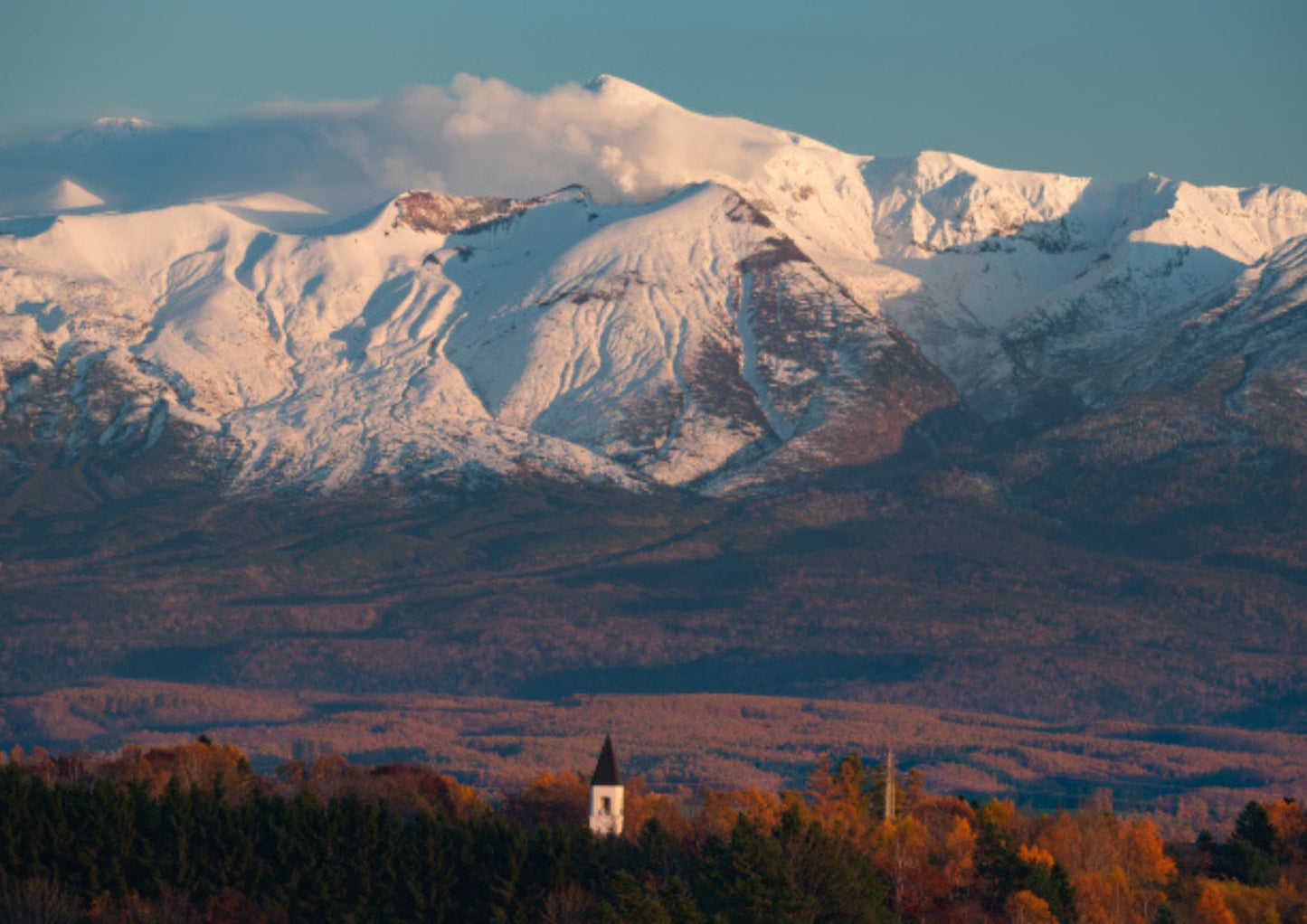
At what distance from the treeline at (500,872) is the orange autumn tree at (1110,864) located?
289 millimetres

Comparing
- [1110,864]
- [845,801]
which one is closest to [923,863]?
[1110,864]

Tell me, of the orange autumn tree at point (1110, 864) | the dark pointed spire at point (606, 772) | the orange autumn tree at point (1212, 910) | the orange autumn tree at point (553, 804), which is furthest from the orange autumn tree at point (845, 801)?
the orange autumn tree at point (1212, 910)

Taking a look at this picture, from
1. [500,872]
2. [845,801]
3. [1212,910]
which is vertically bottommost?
[1212,910]

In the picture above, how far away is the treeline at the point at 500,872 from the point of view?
440 ft

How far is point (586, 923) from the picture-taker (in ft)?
438

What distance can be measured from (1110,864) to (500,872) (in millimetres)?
46133

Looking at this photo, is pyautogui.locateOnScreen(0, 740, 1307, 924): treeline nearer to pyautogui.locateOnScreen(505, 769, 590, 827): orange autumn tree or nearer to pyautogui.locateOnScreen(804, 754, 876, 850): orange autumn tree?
pyautogui.locateOnScreen(804, 754, 876, 850): orange autumn tree

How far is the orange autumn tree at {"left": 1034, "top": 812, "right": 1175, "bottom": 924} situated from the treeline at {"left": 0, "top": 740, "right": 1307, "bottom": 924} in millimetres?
289

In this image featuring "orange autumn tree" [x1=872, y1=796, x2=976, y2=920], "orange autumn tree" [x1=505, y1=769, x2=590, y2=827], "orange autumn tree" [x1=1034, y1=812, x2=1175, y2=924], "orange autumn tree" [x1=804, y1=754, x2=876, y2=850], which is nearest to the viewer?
"orange autumn tree" [x1=872, y1=796, x2=976, y2=920]

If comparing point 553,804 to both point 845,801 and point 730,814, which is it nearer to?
point 730,814

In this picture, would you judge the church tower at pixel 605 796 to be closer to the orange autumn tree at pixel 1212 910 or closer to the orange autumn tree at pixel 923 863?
the orange autumn tree at pixel 923 863

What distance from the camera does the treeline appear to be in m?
134

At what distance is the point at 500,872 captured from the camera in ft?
451

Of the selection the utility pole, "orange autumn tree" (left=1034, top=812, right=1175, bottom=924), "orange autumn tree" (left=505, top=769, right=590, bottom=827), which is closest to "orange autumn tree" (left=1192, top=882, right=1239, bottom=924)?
"orange autumn tree" (left=1034, top=812, right=1175, bottom=924)
